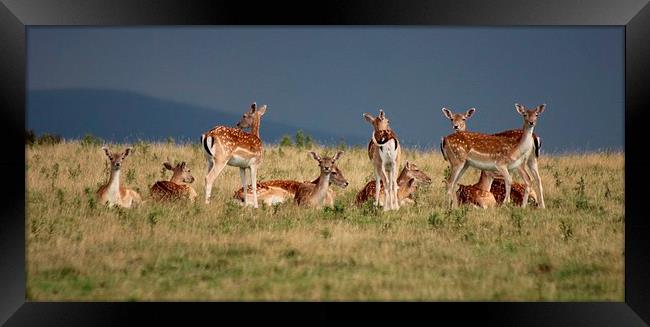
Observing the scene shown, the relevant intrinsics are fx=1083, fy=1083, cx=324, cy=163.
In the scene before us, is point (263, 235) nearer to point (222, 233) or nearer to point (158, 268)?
point (222, 233)

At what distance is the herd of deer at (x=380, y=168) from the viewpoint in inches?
608

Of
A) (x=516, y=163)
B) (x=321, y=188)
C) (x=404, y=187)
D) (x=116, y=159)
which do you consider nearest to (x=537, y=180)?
(x=516, y=163)

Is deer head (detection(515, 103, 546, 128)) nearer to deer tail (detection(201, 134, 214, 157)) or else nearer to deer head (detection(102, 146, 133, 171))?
deer tail (detection(201, 134, 214, 157))

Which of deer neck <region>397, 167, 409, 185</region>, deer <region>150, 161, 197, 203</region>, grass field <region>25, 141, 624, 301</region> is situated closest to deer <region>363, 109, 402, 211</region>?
grass field <region>25, 141, 624, 301</region>

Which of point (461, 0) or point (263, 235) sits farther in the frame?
point (263, 235)

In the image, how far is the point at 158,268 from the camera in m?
12.6

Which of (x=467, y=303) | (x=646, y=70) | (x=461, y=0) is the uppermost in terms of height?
(x=461, y=0)

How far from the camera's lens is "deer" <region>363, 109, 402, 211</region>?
15352mm

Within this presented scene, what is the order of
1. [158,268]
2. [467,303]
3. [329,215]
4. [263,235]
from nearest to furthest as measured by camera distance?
[467,303], [158,268], [263,235], [329,215]

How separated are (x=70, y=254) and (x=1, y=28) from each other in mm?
2817

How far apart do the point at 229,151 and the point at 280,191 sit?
100 centimetres

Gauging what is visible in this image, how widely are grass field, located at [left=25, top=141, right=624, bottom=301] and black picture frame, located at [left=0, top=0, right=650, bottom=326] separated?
0.20 meters

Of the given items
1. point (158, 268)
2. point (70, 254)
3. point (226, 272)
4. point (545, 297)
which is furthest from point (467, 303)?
point (70, 254)

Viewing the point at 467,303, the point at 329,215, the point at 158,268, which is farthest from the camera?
the point at 329,215
